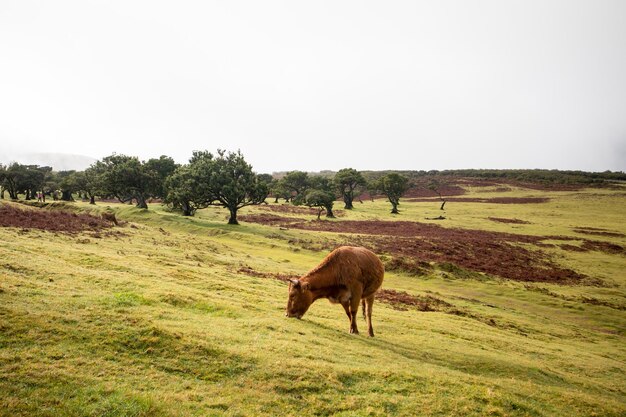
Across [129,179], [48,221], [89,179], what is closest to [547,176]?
[129,179]

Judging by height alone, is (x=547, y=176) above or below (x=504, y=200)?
above

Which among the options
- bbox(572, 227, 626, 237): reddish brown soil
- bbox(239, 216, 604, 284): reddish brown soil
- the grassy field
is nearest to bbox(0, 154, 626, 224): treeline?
bbox(239, 216, 604, 284): reddish brown soil

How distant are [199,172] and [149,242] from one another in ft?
93.8

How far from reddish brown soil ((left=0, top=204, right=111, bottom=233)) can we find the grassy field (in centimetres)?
294

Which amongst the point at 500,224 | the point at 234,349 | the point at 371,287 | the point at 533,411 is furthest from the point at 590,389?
the point at 500,224

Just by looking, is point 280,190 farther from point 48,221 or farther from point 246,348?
point 246,348

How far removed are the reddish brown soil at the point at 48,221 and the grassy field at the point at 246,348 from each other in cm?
294

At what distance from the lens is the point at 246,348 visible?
1058 centimetres

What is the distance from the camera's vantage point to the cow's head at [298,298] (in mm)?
14781

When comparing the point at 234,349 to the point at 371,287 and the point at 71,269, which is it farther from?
the point at 71,269

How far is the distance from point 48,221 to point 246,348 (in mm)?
29886

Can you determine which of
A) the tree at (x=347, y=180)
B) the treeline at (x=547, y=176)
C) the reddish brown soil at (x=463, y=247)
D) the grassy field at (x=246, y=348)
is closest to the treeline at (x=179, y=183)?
the tree at (x=347, y=180)

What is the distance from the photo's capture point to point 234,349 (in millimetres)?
10305

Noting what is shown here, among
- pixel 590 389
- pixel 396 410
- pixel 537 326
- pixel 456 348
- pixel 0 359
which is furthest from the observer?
pixel 537 326
